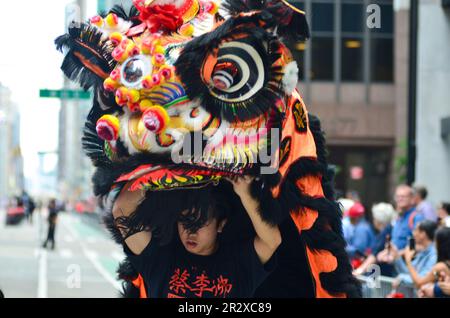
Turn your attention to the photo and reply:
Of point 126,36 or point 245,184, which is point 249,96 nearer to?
point 245,184

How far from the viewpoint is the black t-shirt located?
4.21 metres

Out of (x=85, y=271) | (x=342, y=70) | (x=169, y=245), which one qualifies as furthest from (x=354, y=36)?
(x=169, y=245)

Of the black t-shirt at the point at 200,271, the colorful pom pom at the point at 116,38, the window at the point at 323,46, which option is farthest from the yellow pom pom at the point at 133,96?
the window at the point at 323,46

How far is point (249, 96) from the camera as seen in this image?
372 centimetres

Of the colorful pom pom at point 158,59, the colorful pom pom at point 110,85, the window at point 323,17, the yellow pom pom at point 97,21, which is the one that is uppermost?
the window at point 323,17

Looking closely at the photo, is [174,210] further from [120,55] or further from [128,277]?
[128,277]

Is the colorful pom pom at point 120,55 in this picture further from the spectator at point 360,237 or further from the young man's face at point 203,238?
the spectator at point 360,237

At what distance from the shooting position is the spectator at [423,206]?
33.6ft

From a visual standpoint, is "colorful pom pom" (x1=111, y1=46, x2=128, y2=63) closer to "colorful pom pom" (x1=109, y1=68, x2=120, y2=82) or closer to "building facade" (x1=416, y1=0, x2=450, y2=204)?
"colorful pom pom" (x1=109, y1=68, x2=120, y2=82)

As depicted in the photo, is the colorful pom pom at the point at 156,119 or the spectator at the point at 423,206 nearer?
the colorful pom pom at the point at 156,119

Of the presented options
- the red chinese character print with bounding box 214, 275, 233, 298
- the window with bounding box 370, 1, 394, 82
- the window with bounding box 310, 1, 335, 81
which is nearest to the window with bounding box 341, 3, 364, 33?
the window with bounding box 310, 1, 335, 81

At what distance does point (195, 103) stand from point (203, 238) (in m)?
0.75
